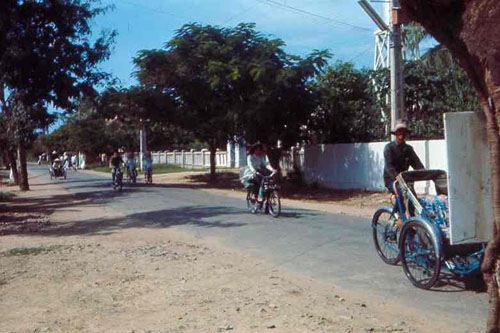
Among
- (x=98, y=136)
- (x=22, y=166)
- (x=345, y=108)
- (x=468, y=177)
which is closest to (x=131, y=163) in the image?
(x=22, y=166)

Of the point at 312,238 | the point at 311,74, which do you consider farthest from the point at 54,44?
the point at 312,238

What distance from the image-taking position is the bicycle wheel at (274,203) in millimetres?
12852

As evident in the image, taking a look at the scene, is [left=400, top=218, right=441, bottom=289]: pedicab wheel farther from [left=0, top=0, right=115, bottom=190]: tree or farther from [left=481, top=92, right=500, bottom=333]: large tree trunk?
[left=0, top=0, right=115, bottom=190]: tree

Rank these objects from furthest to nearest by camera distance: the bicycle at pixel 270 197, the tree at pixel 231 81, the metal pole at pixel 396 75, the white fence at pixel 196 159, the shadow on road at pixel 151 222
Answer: the white fence at pixel 196 159 < the tree at pixel 231 81 < the metal pole at pixel 396 75 < the bicycle at pixel 270 197 < the shadow on road at pixel 151 222

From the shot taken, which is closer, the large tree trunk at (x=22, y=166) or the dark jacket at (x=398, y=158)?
the dark jacket at (x=398, y=158)

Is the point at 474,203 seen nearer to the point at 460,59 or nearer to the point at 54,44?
the point at 460,59

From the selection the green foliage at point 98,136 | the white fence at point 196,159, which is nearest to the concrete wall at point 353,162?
the white fence at point 196,159

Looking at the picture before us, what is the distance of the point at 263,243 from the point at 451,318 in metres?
4.72

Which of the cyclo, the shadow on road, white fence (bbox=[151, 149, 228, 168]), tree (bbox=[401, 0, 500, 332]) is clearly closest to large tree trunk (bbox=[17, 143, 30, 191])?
the shadow on road

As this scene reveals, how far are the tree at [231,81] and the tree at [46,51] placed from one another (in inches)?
202

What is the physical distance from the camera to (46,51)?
15773mm

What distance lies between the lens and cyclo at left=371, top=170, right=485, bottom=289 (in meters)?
5.61

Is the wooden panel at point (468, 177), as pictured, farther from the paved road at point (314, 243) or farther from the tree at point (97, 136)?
the tree at point (97, 136)

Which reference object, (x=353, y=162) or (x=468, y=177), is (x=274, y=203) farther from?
(x=468, y=177)
